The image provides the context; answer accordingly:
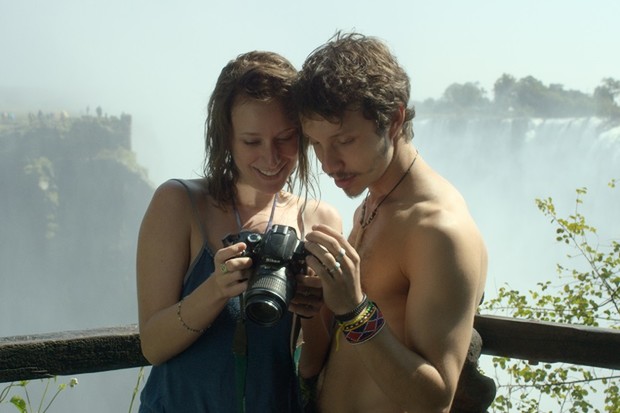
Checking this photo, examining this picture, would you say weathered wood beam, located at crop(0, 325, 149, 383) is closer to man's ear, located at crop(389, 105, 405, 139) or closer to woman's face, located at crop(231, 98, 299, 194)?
woman's face, located at crop(231, 98, 299, 194)

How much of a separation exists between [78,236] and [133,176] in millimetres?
4846

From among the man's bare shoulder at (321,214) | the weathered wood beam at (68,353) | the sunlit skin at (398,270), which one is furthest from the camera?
the weathered wood beam at (68,353)

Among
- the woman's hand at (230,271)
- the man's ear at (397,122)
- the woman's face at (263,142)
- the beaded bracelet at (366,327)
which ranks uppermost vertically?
the man's ear at (397,122)

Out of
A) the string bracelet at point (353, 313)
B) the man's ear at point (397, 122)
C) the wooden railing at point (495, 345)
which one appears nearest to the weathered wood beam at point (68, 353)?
the wooden railing at point (495, 345)

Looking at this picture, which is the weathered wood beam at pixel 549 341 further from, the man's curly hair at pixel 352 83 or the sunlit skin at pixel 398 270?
the man's curly hair at pixel 352 83

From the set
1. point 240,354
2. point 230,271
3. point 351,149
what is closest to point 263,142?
point 351,149

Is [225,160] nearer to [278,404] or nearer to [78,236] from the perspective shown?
[278,404]

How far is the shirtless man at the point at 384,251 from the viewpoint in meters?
1.69

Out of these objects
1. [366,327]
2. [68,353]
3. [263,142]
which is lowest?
[68,353]

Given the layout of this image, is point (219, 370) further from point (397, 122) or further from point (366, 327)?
point (397, 122)

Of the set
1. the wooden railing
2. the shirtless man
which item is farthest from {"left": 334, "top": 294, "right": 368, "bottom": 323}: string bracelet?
the wooden railing

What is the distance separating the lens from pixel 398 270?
5.99 ft

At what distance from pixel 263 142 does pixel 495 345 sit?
0.98 m

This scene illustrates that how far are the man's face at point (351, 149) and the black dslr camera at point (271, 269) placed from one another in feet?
0.58
